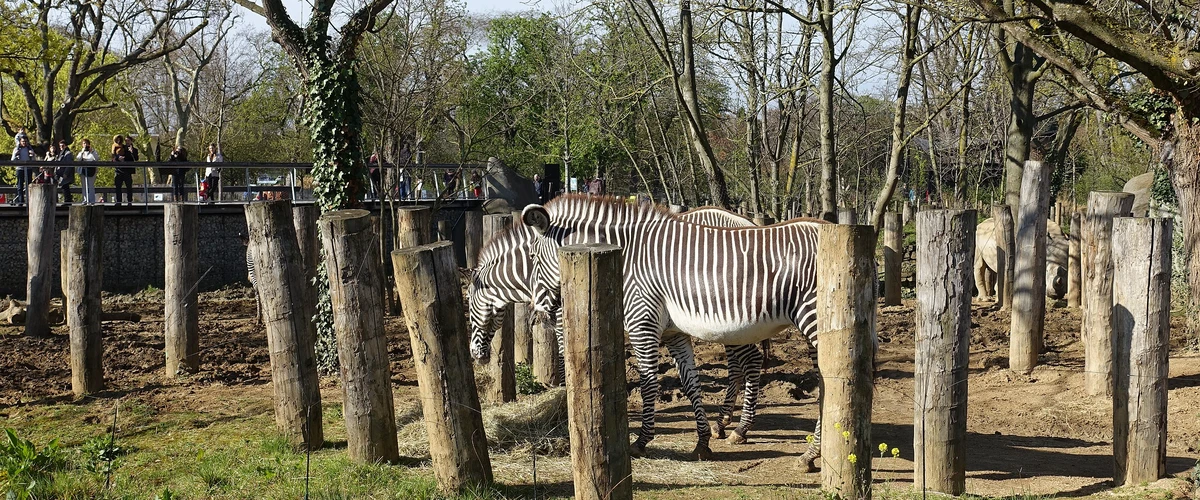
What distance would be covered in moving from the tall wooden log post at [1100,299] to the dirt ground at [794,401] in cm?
24

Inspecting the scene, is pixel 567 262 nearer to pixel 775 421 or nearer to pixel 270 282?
pixel 270 282

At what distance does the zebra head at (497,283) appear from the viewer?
6973 millimetres

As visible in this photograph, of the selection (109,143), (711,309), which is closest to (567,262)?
(711,309)

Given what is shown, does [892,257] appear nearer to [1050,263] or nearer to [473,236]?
[1050,263]

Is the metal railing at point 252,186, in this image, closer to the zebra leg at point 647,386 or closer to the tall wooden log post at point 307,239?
the tall wooden log post at point 307,239

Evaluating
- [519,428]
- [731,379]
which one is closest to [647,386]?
[519,428]

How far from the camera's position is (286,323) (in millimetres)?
5898

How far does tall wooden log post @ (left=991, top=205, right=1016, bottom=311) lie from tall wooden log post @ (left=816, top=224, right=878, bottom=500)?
22.4 feet

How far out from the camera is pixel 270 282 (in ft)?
19.5

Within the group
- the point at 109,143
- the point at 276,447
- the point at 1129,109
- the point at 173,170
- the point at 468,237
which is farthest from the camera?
the point at 109,143

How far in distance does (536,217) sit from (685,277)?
110 cm

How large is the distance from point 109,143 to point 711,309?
3949 centimetres

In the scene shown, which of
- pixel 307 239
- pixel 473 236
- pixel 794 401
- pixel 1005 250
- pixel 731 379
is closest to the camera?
pixel 731 379

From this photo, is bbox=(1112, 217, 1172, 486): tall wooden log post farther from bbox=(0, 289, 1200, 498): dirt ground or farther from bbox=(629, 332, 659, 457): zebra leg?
bbox=(629, 332, 659, 457): zebra leg
